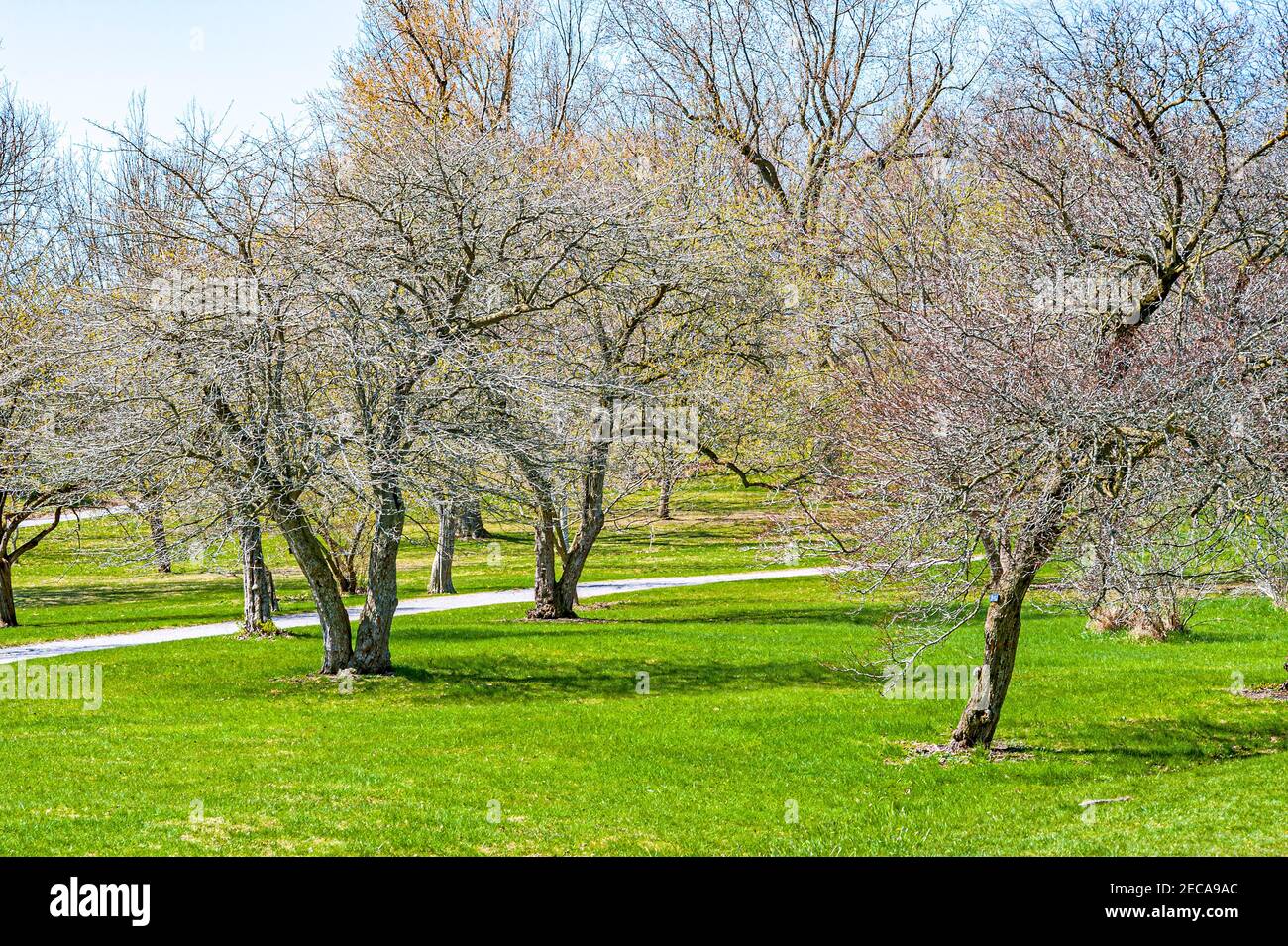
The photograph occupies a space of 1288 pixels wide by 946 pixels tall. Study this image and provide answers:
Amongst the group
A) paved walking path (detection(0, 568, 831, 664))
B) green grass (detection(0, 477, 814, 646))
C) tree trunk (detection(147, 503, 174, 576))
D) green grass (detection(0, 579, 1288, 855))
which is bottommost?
green grass (detection(0, 579, 1288, 855))

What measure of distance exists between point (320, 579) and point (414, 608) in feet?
30.0

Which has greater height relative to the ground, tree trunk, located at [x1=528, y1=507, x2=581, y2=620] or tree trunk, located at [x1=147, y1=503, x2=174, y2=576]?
tree trunk, located at [x1=147, y1=503, x2=174, y2=576]

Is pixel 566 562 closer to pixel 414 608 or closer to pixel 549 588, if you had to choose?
pixel 549 588

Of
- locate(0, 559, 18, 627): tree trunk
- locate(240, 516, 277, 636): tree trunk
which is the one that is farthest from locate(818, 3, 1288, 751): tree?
locate(0, 559, 18, 627): tree trunk

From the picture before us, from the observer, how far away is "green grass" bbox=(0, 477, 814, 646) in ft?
79.4

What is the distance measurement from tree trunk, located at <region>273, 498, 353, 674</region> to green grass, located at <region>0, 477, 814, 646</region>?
656 centimetres

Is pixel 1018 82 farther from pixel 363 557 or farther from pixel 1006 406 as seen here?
pixel 363 557

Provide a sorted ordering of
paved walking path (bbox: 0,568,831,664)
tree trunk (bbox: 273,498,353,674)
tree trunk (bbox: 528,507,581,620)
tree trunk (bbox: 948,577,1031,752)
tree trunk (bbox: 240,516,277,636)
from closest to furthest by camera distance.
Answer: tree trunk (bbox: 948,577,1031,752) → tree trunk (bbox: 273,498,353,674) → paved walking path (bbox: 0,568,831,664) → tree trunk (bbox: 240,516,277,636) → tree trunk (bbox: 528,507,581,620)

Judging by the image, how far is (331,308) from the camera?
14.4 meters

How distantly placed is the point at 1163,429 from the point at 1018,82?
1225cm

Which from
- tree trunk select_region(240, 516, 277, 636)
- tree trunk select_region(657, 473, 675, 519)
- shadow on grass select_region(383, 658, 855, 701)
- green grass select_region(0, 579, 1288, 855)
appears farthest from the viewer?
tree trunk select_region(657, 473, 675, 519)

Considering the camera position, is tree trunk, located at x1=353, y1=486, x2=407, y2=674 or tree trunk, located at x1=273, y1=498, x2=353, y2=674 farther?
tree trunk, located at x1=353, y1=486, x2=407, y2=674

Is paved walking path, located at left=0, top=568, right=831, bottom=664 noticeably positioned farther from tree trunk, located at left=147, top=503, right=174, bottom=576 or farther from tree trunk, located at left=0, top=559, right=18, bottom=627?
tree trunk, located at left=147, top=503, right=174, bottom=576

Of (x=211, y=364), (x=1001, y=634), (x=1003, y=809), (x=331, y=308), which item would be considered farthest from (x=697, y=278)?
(x=1003, y=809)
